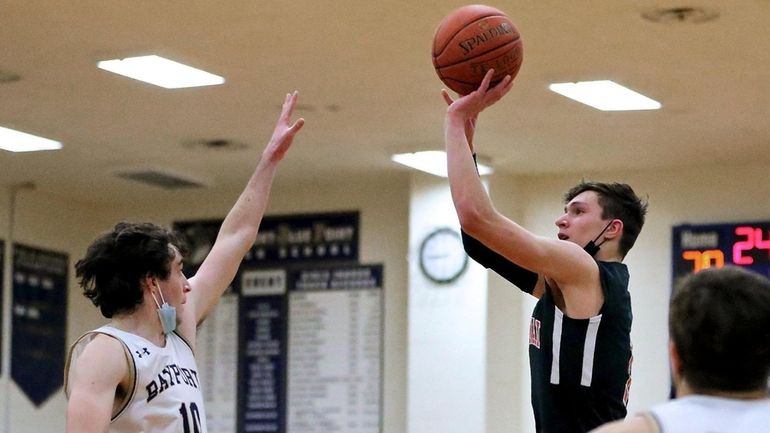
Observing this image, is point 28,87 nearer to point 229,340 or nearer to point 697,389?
point 229,340

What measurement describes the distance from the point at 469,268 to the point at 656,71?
242cm

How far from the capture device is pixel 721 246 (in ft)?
25.4

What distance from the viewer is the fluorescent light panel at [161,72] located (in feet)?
20.7

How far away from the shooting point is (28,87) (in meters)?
Answer: 6.76

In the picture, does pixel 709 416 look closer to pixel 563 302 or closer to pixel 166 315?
pixel 563 302

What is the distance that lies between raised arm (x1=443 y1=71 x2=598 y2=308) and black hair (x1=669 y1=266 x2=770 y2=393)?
3.72ft

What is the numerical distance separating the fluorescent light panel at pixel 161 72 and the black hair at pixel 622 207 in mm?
3122

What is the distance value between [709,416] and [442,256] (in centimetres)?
649

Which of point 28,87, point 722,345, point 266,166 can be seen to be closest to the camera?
point 722,345

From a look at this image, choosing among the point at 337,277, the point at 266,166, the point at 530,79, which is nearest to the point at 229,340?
the point at 337,277

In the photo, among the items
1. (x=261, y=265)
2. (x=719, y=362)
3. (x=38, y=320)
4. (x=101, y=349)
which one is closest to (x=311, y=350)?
(x=261, y=265)

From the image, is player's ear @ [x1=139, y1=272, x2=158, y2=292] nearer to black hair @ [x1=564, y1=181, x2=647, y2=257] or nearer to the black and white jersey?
the black and white jersey

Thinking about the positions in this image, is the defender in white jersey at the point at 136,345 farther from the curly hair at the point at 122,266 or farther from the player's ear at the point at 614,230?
the player's ear at the point at 614,230

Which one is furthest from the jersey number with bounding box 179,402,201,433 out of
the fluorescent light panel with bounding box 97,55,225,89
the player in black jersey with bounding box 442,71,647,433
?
the fluorescent light panel with bounding box 97,55,225,89
